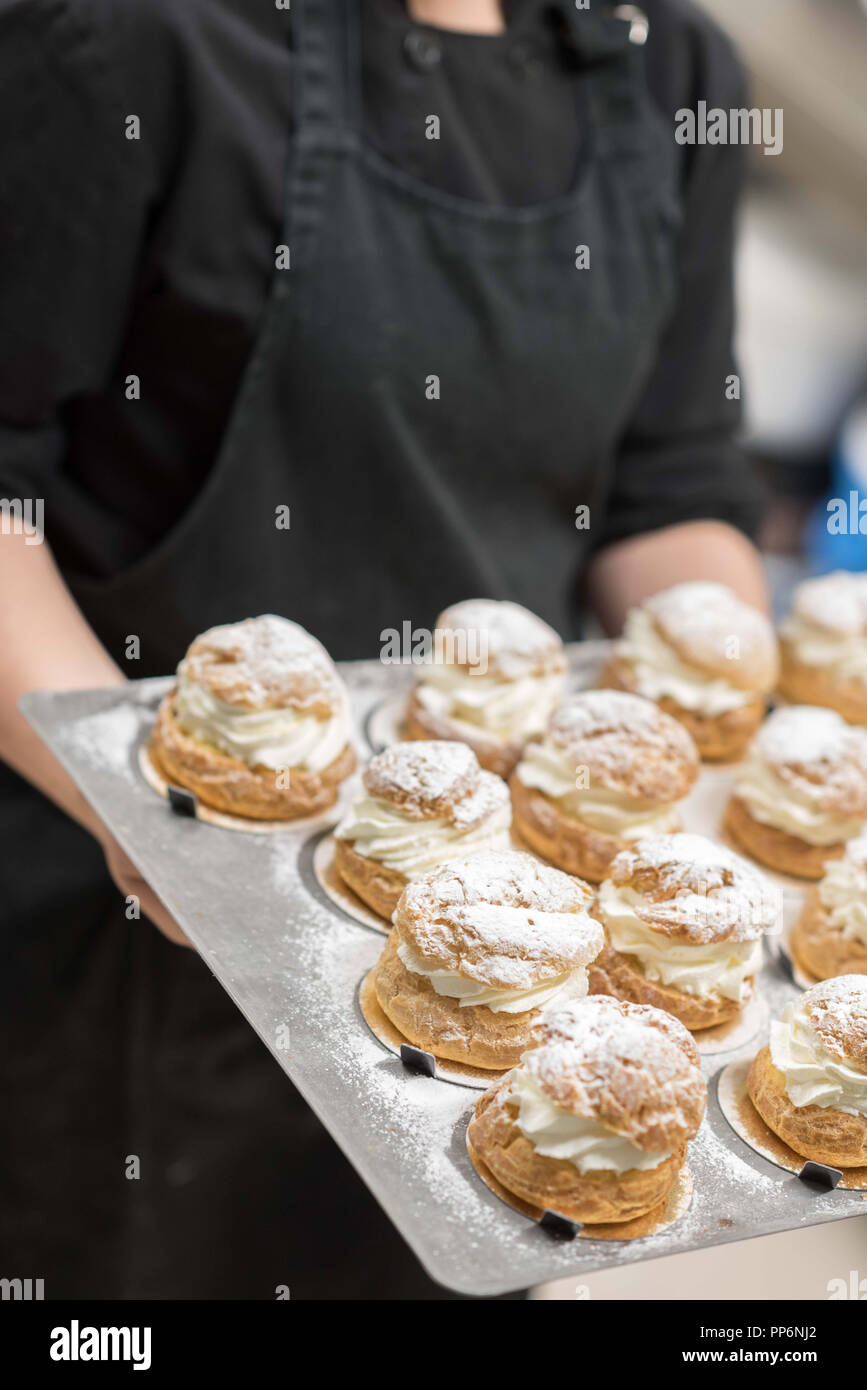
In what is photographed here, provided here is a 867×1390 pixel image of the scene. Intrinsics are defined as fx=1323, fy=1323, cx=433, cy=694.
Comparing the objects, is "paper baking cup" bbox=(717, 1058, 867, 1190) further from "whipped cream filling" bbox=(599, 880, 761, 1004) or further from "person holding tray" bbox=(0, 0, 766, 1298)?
"person holding tray" bbox=(0, 0, 766, 1298)

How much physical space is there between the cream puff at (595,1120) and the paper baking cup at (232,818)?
2.38 ft

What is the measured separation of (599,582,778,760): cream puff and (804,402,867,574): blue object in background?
220 centimetres

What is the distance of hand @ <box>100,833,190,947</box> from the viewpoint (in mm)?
1928

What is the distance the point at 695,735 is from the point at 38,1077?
1421mm

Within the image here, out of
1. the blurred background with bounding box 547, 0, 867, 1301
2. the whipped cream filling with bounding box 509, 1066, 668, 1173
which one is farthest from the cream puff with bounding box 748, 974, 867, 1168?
the blurred background with bounding box 547, 0, 867, 1301

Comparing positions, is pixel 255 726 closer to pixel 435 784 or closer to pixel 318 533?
pixel 435 784

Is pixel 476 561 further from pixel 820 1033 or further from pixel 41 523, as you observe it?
pixel 820 1033

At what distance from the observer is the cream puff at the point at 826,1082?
1.58 m

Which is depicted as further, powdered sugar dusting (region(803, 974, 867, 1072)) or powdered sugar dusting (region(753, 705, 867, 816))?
powdered sugar dusting (region(753, 705, 867, 816))


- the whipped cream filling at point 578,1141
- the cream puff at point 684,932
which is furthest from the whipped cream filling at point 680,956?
the whipped cream filling at point 578,1141

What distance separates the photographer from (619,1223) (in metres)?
1.46

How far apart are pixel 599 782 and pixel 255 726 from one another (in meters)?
0.55

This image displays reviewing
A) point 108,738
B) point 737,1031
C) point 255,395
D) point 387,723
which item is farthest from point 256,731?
point 737,1031

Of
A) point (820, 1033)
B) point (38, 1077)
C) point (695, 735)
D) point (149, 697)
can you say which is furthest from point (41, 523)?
point (820, 1033)
